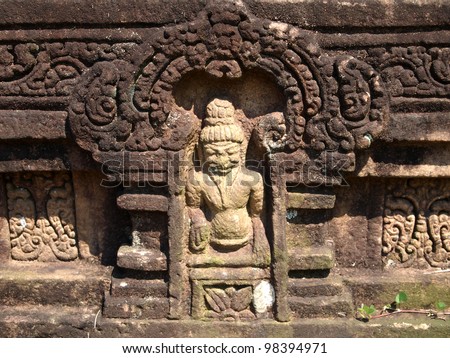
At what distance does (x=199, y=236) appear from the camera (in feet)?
10.9

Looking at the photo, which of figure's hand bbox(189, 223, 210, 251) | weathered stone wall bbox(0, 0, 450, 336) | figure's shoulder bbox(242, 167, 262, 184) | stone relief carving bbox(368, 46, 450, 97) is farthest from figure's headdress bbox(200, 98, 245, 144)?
stone relief carving bbox(368, 46, 450, 97)

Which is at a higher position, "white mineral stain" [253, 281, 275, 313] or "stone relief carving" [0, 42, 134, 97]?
"stone relief carving" [0, 42, 134, 97]

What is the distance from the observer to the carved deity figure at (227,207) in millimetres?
3266

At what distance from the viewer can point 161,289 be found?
3.38m

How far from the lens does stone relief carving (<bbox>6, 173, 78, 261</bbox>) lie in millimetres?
3576

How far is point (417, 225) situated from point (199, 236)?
1418mm

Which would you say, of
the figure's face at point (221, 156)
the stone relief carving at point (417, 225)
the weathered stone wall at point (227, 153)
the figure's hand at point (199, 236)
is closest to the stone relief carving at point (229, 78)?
the weathered stone wall at point (227, 153)

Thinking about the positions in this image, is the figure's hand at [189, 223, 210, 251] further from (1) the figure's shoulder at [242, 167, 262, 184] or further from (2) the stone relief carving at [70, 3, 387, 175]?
(2) the stone relief carving at [70, 3, 387, 175]

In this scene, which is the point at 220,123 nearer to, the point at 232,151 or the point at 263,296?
the point at 232,151

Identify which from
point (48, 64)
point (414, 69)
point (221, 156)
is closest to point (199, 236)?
point (221, 156)

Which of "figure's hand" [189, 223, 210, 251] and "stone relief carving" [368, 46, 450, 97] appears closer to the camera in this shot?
"stone relief carving" [368, 46, 450, 97]

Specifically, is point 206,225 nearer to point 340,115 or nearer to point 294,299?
point 294,299
